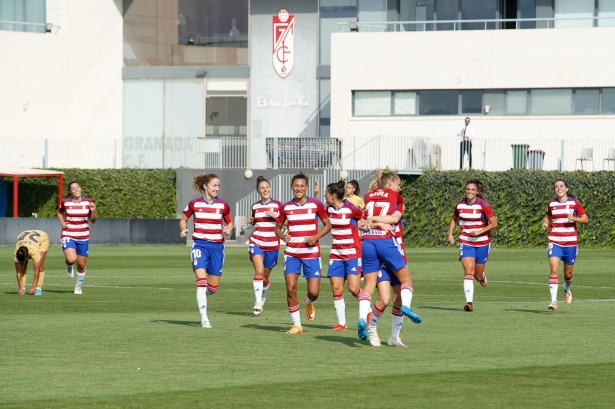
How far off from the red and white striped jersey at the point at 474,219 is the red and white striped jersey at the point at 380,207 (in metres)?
5.75

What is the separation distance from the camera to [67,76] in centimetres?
5419

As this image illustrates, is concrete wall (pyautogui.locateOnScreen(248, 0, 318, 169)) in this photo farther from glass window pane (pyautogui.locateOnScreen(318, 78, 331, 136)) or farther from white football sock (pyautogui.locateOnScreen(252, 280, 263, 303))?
white football sock (pyautogui.locateOnScreen(252, 280, 263, 303))

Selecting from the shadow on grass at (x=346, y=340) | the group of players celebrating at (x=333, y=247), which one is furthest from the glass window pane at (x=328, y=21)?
the shadow on grass at (x=346, y=340)

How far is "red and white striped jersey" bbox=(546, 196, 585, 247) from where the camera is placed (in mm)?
18109

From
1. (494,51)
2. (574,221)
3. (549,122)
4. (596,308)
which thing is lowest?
(596,308)

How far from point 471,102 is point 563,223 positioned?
1137 inches

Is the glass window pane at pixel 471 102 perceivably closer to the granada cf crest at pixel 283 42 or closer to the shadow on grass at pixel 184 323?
the granada cf crest at pixel 283 42

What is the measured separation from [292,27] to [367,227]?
43.3 metres

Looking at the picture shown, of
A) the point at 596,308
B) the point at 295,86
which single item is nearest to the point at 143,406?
the point at 596,308

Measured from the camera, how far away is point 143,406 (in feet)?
28.3

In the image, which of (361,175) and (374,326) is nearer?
(374,326)

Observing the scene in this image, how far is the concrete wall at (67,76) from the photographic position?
5209 cm

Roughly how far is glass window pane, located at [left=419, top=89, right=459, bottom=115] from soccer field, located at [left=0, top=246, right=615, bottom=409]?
26171 mm

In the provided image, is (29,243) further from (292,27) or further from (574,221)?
(292,27)
